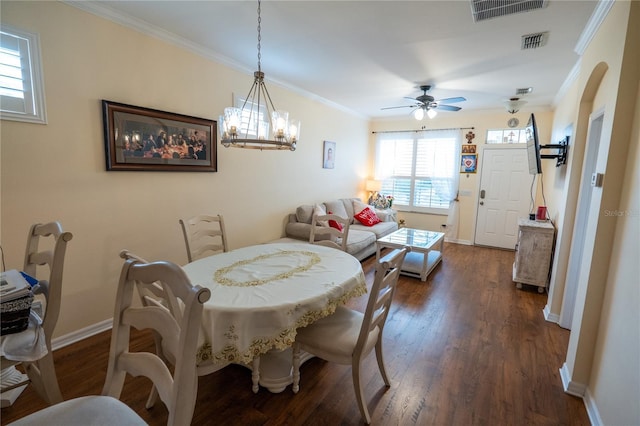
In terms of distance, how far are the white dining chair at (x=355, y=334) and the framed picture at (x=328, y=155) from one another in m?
3.62

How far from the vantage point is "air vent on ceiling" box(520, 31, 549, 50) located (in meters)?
2.52

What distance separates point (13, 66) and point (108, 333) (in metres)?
2.06

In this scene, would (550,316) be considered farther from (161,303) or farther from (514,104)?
(161,303)

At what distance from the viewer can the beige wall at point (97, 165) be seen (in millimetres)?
1980

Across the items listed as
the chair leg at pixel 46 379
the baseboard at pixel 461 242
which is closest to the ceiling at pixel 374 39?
the chair leg at pixel 46 379

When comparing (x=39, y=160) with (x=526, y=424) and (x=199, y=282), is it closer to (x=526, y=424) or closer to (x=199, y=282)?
(x=199, y=282)

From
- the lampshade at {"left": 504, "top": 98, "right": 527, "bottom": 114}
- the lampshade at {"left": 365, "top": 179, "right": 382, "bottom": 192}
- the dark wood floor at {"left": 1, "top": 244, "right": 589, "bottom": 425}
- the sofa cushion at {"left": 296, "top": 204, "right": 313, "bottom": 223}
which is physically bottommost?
the dark wood floor at {"left": 1, "top": 244, "right": 589, "bottom": 425}

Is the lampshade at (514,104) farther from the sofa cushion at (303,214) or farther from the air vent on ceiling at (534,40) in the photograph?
the sofa cushion at (303,214)

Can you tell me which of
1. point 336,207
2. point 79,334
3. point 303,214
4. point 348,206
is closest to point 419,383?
point 79,334

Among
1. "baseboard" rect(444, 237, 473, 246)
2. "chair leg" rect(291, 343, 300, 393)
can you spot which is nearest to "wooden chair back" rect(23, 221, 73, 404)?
"chair leg" rect(291, 343, 300, 393)

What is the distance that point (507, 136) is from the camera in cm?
537

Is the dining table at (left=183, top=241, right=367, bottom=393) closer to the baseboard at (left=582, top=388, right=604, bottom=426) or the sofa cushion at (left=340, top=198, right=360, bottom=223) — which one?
the baseboard at (left=582, top=388, right=604, bottom=426)

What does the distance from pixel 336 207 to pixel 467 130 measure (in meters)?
3.01

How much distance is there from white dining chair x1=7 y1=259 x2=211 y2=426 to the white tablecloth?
360mm
